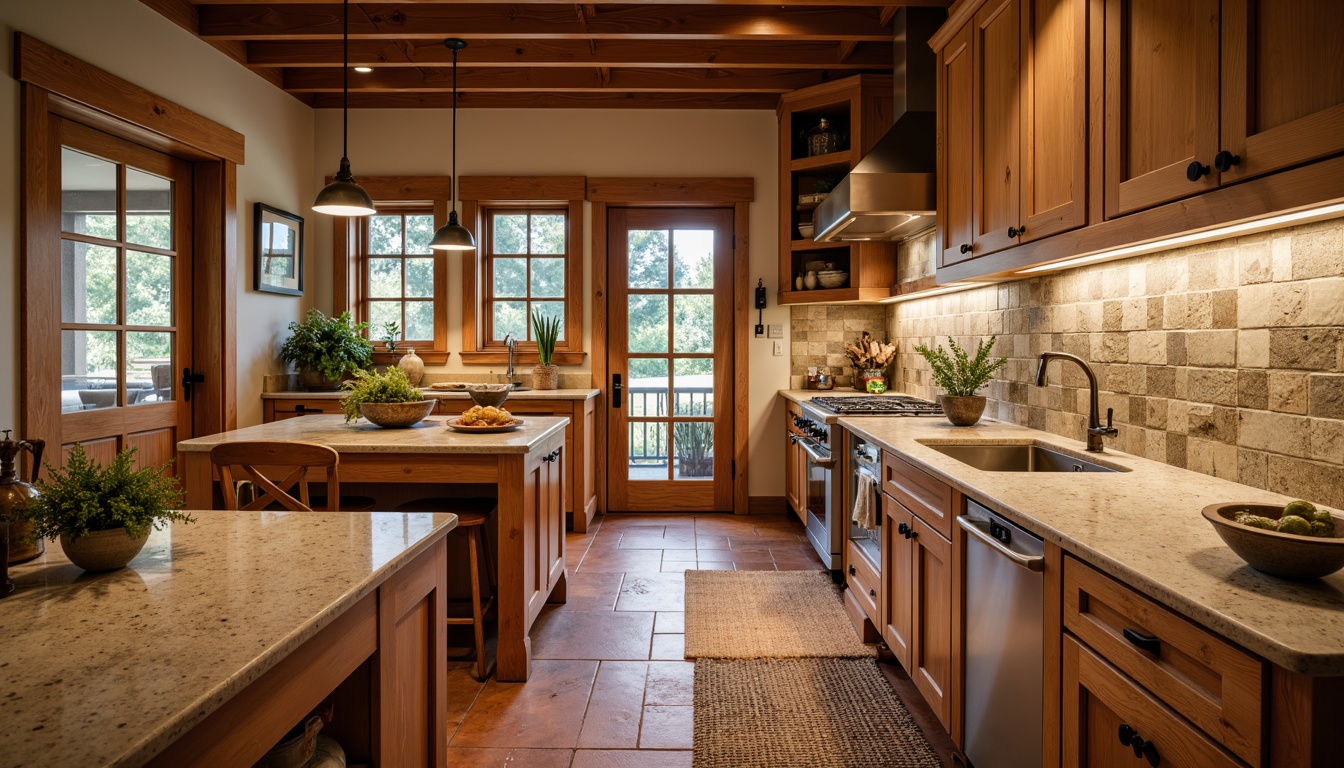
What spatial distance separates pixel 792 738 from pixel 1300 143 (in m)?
1.92

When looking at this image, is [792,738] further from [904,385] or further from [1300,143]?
[904,385]

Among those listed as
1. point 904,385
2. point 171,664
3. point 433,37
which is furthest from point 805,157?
point 171,664

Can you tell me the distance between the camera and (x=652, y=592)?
343 centimetres

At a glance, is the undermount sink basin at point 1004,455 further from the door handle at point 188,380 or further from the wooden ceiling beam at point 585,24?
the door handle at point 188,380

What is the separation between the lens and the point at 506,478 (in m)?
2.54

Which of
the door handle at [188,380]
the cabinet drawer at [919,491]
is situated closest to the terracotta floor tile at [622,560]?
the cabinet drawer at [919,491]

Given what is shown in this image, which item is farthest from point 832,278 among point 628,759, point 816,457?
point 628,759

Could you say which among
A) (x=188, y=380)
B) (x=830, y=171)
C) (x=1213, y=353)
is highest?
(x=830, y=171)

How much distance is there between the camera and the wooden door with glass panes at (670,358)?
16.6ft

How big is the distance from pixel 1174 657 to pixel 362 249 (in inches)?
209

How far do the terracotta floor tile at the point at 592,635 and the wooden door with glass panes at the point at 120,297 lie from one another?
2135mm

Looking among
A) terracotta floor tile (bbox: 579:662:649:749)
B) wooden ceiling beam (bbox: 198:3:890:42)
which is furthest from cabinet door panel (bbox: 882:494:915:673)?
wooden ceiling beam (bbox: 198:3:890:42)

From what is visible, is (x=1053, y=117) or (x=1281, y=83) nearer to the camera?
(x=1281, y=83)

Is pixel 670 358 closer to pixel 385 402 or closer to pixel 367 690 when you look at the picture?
pixel 385 402
